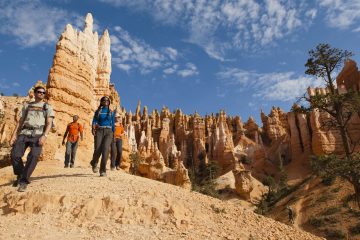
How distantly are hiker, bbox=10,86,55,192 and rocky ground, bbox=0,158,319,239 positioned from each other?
50cm

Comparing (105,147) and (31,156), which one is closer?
(31,156)

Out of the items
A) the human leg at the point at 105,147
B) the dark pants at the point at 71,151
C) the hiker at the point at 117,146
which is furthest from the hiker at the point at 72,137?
the human leg at the point at 105,147

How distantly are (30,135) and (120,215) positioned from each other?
3.08 m

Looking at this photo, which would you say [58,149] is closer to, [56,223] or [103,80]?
[103,80]

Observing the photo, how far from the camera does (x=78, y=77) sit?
2252 centimetres

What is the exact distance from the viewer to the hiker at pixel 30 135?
797 centimetres

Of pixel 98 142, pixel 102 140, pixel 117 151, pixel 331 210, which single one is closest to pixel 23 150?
pixel 98 142

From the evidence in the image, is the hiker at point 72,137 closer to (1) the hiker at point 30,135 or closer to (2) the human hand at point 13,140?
(1) the hiker at point 30,135

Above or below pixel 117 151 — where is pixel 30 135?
below

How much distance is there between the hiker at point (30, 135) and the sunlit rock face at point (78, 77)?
1088cm

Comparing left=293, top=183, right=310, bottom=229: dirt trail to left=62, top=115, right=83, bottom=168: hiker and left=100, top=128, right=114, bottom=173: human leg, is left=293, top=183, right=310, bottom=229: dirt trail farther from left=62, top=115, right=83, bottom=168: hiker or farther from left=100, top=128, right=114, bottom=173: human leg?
left=100, top=128, right=114, bottom=173: human leg

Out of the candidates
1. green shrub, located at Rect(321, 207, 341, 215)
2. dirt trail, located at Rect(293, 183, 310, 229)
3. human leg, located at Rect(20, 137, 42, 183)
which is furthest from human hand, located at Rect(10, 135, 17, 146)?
green shrub, located at Rect(321, 207, 341, 215)

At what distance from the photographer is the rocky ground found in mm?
6195

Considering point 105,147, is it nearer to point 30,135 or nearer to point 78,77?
point 30,135
